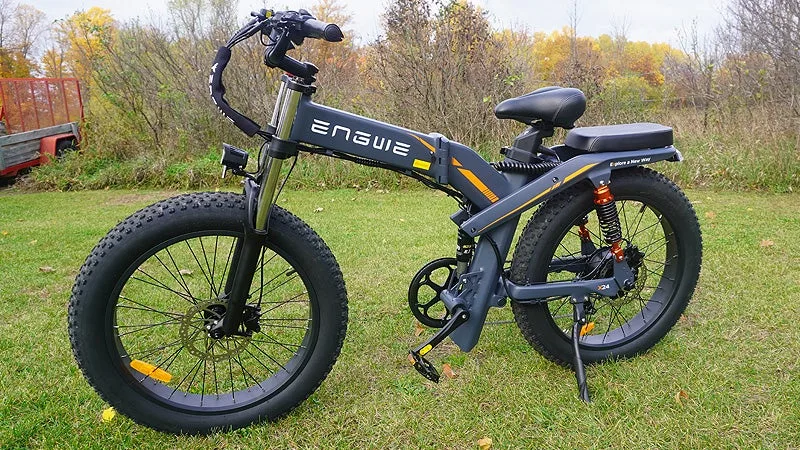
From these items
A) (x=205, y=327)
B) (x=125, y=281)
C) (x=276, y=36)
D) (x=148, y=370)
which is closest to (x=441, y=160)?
(x=276, y=36)

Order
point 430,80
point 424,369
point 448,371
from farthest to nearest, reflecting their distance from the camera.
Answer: point 430,80, point 448,371, point 424,369

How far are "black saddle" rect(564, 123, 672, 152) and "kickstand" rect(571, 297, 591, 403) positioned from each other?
0.68 meters

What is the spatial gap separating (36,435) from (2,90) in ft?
28.6

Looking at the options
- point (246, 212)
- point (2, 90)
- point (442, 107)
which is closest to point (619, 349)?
point (246, 212)

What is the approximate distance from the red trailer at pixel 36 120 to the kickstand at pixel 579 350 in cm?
878

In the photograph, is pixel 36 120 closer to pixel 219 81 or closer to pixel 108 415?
pixel 108 415

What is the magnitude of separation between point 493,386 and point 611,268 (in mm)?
778

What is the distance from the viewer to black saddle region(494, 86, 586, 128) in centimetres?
223

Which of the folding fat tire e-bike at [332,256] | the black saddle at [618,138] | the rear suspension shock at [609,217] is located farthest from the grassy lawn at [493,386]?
the black saddle at [618,138]

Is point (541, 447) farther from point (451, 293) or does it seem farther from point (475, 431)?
point (451, 293)

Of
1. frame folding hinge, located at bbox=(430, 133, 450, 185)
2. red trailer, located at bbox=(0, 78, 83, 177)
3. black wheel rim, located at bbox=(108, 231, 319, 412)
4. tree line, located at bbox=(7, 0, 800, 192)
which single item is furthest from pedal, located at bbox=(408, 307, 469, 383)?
red trailer, located at bbox=(0, 78, 83, 177)

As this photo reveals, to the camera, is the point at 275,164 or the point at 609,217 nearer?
the point at 275,164

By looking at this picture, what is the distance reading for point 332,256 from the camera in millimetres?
2074

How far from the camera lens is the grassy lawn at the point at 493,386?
1.98 meters
